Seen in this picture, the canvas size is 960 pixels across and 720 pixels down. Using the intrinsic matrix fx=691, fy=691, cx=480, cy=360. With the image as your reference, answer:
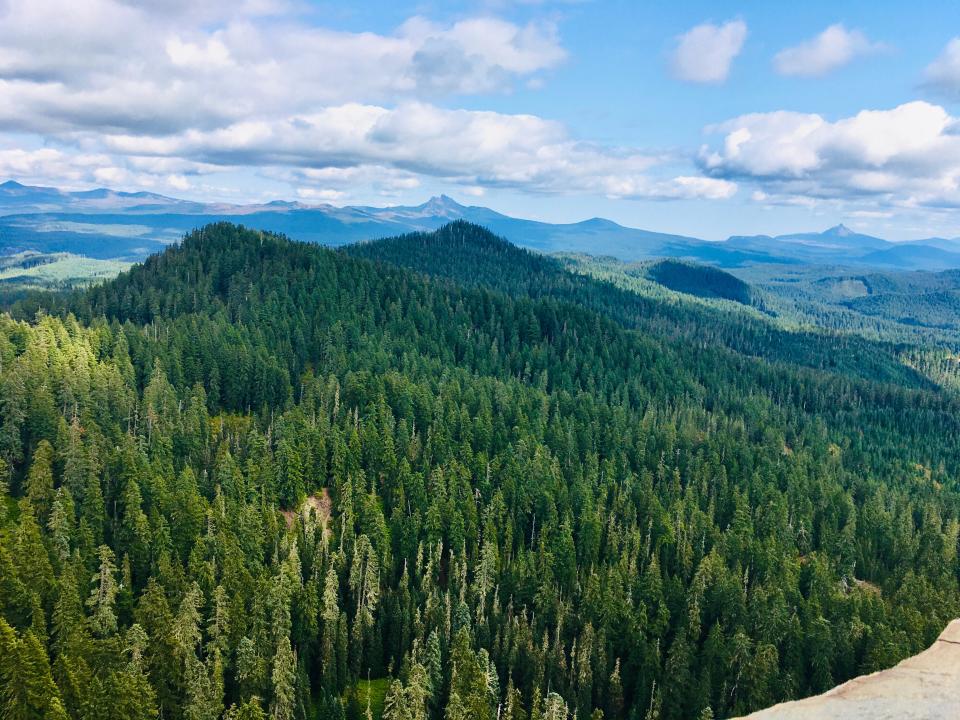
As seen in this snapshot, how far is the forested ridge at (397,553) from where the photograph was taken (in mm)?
80125

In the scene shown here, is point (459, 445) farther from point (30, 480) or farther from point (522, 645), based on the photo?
point (30, 480)

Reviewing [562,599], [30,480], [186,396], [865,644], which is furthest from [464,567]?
[186,396]

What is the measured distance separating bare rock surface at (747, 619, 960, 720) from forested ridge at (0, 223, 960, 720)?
6118 centimetres

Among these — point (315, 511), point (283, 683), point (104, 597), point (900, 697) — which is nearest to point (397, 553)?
point (315, 511)

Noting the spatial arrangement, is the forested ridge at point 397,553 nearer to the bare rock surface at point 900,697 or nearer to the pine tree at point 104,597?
the pine tree at point 104,597

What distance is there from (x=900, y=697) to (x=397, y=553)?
100300 millimetres

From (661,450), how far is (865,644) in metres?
73.3

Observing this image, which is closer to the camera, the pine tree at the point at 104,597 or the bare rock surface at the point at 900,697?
the bare rock surface at the point at 900,697

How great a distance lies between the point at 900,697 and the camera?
21.0 metres

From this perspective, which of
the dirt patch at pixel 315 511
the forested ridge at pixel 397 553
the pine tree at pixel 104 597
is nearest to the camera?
the pine tree at pixel 104 597

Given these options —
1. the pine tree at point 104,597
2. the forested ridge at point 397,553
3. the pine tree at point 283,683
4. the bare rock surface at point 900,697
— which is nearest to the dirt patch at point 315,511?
the forested ridge at point 397,553

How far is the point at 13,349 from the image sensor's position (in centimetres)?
13950

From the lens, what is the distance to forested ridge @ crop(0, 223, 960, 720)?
80125mm

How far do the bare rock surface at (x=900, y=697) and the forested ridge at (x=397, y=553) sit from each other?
6118 centimetres
